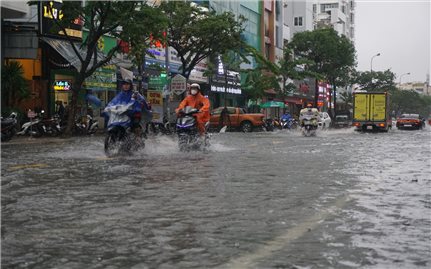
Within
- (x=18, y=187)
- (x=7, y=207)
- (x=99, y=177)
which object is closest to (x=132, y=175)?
(x=99, y=177)

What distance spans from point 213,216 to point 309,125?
22.3 metres

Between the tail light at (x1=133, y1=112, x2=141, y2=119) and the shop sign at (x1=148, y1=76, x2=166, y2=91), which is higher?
the shop sign at (x1=148, y1=76, x2=166, y2=91)

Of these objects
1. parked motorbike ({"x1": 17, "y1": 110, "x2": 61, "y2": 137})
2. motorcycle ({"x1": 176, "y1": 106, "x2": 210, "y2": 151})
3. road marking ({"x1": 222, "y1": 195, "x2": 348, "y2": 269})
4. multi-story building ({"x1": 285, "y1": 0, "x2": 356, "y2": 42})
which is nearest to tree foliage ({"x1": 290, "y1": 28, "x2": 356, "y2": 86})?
multi-story building ({"x1": 285, "y1": 0, "x2": 356, "y2": 42})

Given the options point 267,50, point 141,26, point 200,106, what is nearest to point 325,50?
point 267,50

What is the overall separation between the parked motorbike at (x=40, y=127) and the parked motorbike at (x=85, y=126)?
4.68 ft

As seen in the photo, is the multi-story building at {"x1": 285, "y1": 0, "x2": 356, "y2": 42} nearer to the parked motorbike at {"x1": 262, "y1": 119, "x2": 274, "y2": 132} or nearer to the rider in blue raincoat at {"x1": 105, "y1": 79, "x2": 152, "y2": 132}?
the parked motorbike at {"x1": 262, "y1": 119, "x2": 274, "y2": 132}

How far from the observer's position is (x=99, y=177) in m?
9.02

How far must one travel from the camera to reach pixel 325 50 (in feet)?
196

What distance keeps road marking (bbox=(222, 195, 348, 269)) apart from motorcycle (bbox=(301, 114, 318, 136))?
21.5 m

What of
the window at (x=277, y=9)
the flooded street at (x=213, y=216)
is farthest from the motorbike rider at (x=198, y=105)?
the window at (x=277, y=9)

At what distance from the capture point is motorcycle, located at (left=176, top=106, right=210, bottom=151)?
14.1 m

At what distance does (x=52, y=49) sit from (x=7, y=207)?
22.4 meters

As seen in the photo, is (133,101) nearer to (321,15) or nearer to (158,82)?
(158,82)

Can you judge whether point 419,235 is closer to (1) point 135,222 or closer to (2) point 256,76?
(1) point 135,222
